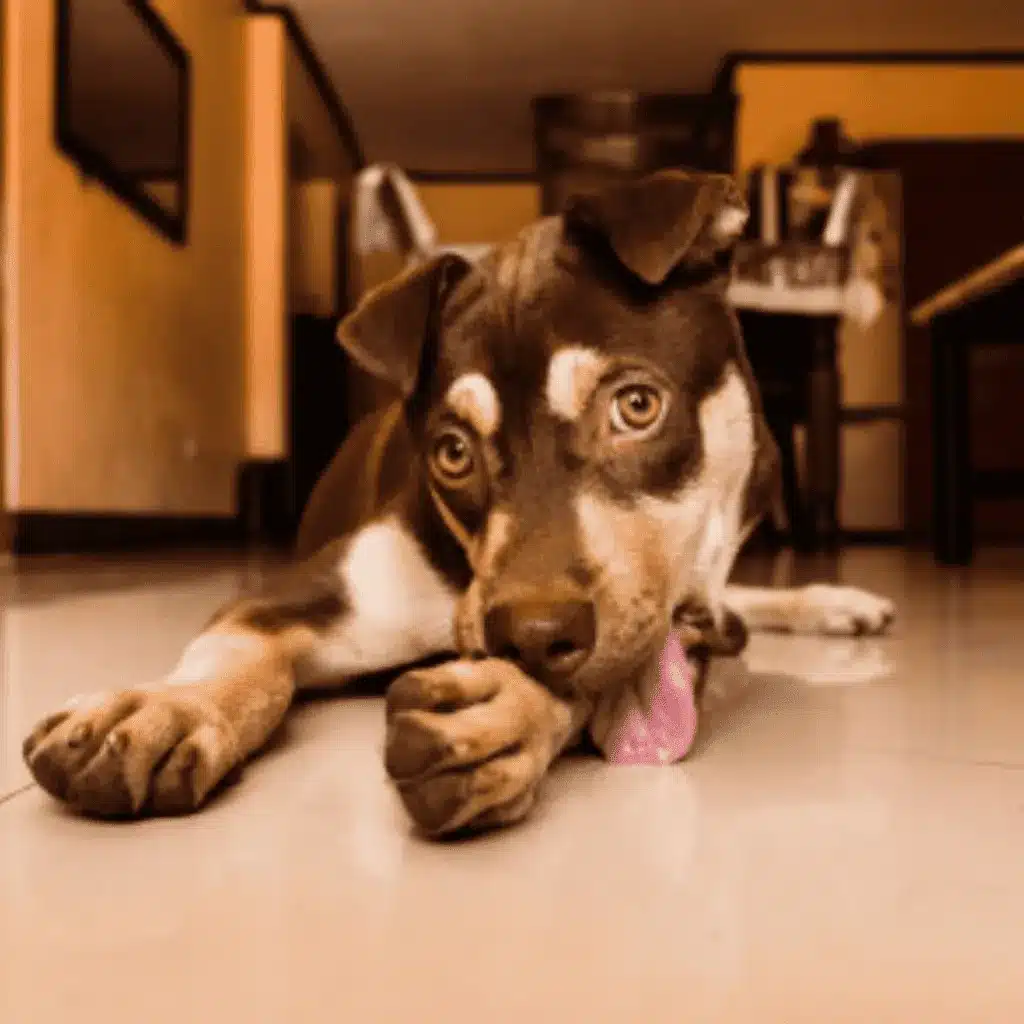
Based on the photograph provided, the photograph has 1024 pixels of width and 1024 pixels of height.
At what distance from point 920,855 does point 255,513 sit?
6.77m

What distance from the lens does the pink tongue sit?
118cm

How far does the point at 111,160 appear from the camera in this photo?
5.16 metres

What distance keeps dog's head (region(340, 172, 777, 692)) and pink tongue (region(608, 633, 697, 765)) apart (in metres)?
0.06

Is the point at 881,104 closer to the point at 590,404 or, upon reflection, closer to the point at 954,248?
the point at 954,248

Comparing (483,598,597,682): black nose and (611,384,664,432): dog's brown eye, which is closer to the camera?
(483,598,597,682): black nose

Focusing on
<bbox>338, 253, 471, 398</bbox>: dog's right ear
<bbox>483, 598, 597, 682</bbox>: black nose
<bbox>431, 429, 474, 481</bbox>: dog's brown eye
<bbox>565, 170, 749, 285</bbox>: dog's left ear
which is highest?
<bbox>565, 170, 749, 285</bbox>: dog's left ear

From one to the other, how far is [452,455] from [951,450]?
3.67 m

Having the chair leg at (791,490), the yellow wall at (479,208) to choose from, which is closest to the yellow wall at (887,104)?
the chair leg at (791,490)

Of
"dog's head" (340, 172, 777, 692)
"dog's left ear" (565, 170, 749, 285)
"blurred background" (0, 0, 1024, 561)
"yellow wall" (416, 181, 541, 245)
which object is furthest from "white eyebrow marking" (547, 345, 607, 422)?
"yellow wall" (416, 181, 541, 245)

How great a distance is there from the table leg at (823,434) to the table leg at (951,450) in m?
0.70

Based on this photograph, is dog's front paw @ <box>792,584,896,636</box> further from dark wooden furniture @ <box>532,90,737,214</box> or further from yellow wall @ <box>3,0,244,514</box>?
dark wooden furniture @ <box>532,90,737,214</box>

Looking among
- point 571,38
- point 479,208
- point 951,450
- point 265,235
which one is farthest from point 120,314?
point 479,208

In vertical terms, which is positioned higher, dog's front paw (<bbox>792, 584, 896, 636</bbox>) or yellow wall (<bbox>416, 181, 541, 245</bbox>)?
yellow wall (<bbox>416, 181, 541, 245</bbox>)

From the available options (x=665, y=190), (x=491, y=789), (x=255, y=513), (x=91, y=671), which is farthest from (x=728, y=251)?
(x=255, y=513)
